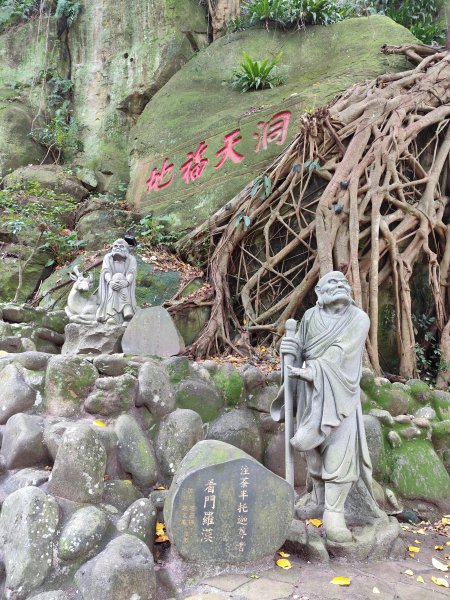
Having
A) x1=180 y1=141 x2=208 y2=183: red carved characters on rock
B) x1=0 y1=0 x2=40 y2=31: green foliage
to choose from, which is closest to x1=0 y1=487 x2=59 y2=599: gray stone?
x1=180 y1=141 x2=208 y2=183: red carved characters on rock

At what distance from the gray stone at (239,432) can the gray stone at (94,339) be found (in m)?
1.97

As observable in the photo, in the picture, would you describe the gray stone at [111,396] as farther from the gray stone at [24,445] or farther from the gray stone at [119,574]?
the gray stone at [119,574]

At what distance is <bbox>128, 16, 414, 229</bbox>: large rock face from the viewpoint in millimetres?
8617

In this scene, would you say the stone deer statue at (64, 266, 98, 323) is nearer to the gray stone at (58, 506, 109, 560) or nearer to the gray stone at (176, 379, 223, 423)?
the gray stone at (176, 379, 223, 423)

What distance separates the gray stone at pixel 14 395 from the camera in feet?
13.0

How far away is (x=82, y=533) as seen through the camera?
3.03 metres

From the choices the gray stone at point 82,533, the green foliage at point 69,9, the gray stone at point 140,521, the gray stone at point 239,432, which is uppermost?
the green foliage at point 69,9

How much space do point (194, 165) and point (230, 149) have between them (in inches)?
30.1

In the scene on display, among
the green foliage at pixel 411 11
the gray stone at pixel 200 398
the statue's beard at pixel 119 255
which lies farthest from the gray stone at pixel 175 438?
the green foliage at pixel 411 11

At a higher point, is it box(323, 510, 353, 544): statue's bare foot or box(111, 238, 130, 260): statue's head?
box(111, 238, 130, 260): statue's head

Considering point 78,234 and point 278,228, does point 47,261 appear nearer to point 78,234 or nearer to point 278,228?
point 78,234

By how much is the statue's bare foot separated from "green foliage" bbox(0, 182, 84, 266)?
6.88 metres

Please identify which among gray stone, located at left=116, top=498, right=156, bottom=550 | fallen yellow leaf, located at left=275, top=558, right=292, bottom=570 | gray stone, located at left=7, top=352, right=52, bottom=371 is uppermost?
gray stone, located at left=7, top=352, right=52, bottom=371

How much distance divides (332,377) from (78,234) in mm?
7356
